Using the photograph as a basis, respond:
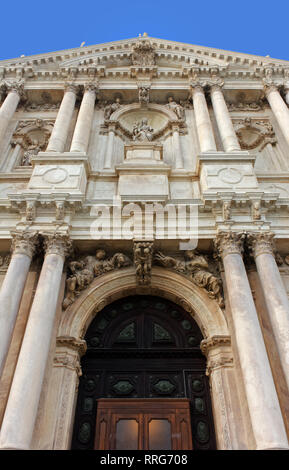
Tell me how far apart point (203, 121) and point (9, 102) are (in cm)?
725

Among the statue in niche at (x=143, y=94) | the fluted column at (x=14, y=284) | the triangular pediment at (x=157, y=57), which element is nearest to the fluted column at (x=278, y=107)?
the triangular pediment at (x=157, y=57)

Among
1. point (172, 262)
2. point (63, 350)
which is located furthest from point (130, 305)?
point (63, 350)

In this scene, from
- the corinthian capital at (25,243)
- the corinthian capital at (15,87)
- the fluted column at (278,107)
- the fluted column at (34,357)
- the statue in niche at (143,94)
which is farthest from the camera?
the statue in niche at (143,94)

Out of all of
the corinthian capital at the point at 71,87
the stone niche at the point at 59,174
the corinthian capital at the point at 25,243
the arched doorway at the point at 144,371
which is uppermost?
the corinthian capital at the point at 71,87

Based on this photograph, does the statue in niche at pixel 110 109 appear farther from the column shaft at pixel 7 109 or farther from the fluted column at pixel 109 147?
the column shaft at pixel 7 109

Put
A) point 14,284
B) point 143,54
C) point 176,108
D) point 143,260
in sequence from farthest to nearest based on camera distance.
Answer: point 143,54
point 176,108
point 143,260
point 14,284

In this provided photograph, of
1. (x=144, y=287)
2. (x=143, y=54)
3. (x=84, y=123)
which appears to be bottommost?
(x=144, y=287)

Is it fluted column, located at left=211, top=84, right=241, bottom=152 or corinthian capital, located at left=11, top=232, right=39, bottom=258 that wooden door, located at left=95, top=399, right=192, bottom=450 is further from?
fluted column, located at left=211, top=84, right=241, bottom=152

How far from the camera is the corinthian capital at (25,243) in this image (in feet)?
28.0

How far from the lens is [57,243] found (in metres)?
8.78

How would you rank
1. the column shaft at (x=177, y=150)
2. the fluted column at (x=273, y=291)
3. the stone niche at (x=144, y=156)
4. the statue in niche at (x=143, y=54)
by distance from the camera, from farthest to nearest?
the statue in niche at (x=143, y=54), the column shaft at (x=177, y=150), the stone niche at (x=144, y=156), the fluted column at (x=273, y=291)

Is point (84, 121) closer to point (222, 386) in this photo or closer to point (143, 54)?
point (143, 54)

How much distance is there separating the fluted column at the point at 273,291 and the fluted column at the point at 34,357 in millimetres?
4540

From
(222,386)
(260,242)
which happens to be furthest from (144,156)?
(222,386)
